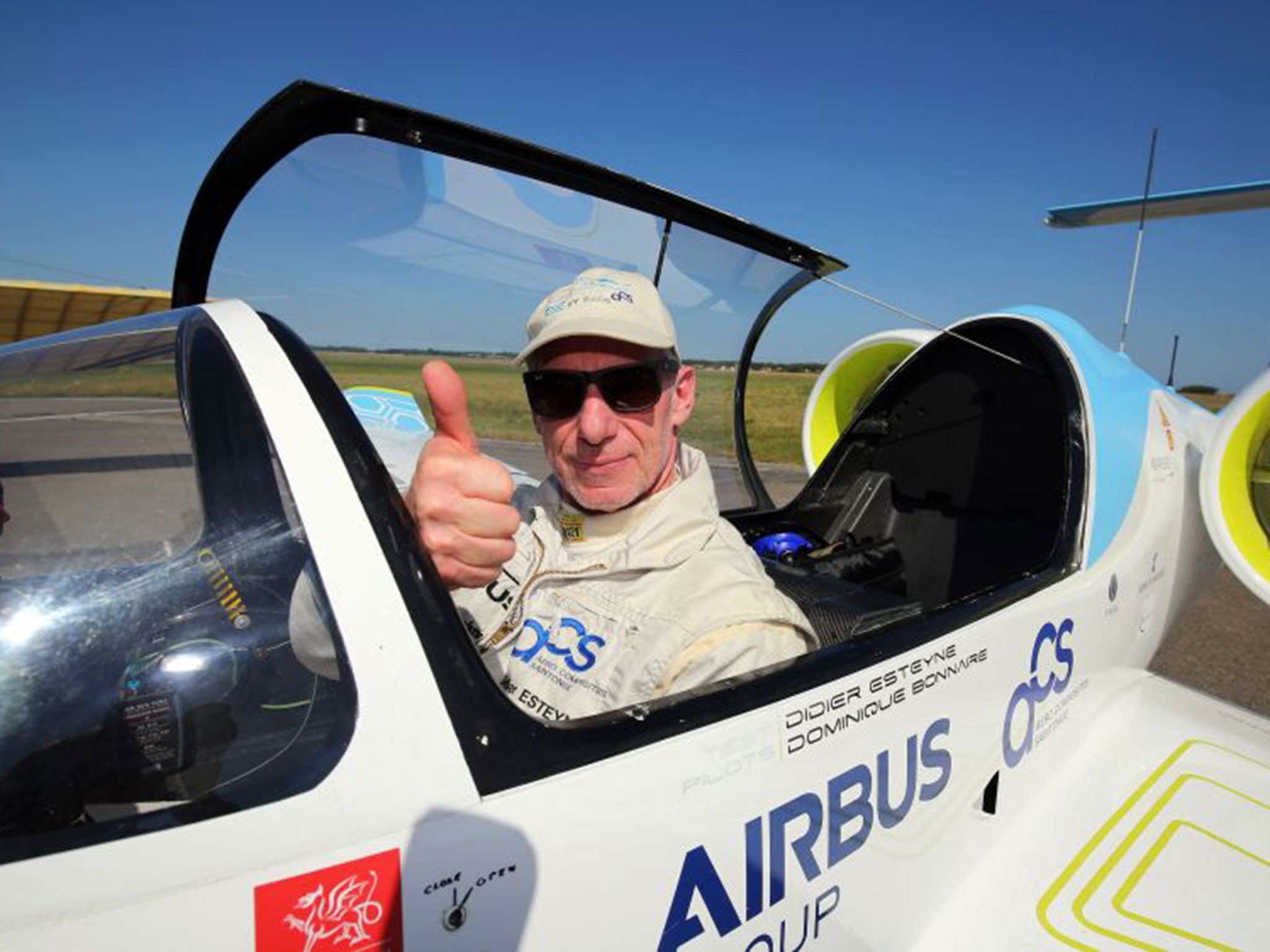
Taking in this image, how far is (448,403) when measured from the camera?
0.93 metres

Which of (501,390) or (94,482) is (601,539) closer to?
(501,390)

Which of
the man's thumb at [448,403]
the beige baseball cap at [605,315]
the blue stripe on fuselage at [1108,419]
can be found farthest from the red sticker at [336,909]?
the blue stripe on fuselage at [1108,419]

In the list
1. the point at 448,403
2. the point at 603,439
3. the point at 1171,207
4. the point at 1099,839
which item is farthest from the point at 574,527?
the point at 1171,207

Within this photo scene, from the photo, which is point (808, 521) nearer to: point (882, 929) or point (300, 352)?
point (882, 929)

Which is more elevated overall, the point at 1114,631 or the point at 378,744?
the point at 378,744

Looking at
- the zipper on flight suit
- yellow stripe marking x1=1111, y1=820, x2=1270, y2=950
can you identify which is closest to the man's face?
the zipper on flight suit

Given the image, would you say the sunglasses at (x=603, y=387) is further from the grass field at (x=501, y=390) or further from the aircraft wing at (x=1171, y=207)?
the aircraft wing at (x=1171, y=207)

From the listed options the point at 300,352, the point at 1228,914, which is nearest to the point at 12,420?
the point at 300,352

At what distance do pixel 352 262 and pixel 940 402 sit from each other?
206cm

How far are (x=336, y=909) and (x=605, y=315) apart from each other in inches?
44.9

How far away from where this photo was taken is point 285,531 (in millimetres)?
858

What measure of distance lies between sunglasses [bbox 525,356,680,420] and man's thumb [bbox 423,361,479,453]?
56cm

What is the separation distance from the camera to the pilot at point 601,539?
3.25ft

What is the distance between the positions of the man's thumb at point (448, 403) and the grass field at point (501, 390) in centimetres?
22
